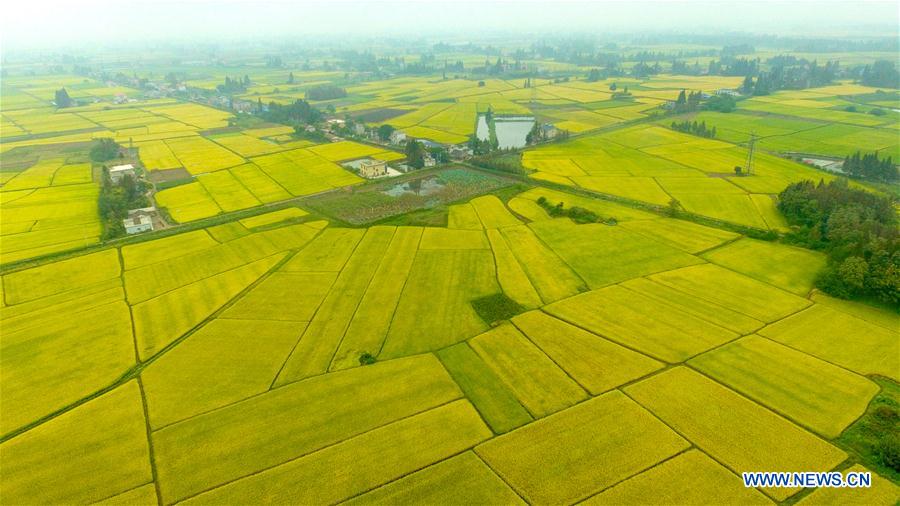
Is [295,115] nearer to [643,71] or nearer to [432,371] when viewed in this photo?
[432,371]

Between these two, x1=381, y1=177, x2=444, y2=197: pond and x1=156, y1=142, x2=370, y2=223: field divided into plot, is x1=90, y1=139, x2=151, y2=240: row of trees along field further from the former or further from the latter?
x1=381, y1=177, x2=444, y2=197: pond

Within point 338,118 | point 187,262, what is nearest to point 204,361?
point 187,262

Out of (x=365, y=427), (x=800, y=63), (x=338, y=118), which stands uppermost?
(x=800, y=63)

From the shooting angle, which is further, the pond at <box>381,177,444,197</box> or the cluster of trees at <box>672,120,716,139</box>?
the cluster of trees at <box>672,120,716,139</box>

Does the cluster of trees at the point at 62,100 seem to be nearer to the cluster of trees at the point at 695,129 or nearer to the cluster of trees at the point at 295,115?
the cluster of trees at the point at 295,115

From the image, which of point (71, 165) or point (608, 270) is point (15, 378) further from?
point (71, 165)

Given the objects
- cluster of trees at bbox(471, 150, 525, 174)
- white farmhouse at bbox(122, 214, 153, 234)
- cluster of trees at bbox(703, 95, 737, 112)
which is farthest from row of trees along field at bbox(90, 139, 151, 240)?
cluster of trees at bbox(703, 95, 737, 112)
